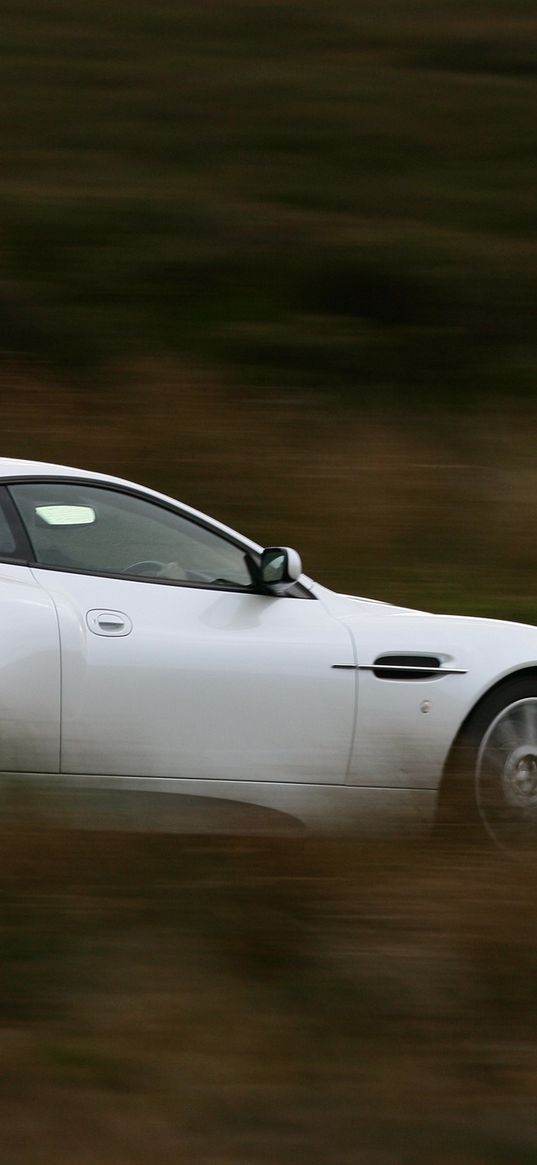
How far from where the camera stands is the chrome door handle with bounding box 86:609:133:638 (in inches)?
197

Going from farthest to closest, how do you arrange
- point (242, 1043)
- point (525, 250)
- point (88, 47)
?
1. point (88, 47)
2. point (525, 250)
3. point (242, 1043)

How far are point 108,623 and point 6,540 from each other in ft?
1.54

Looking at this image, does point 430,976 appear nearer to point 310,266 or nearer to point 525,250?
point 310,266

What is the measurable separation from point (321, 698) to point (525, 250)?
12267 millimetres

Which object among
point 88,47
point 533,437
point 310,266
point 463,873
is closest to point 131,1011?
point 463,873

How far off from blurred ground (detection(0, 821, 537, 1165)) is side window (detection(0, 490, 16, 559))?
4.74ft

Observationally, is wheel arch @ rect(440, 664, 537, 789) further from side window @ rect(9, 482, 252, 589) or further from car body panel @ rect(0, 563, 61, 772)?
car body panel @ rect(0, 563, 61, 772)

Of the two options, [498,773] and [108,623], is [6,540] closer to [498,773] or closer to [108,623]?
[108,623]

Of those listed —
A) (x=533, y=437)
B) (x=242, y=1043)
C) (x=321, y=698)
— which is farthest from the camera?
(x=533, y=437)

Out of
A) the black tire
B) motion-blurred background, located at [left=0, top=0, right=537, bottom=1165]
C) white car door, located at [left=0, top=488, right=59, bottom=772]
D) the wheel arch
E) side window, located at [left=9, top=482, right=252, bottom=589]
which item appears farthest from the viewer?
the wheel arch

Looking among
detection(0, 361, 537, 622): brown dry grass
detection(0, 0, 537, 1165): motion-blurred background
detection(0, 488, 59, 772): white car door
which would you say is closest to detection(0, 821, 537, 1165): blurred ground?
detection(0, 0, 537, 1165): motion-blurred background

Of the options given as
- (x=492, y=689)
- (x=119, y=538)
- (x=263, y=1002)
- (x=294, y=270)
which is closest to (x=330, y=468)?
(x=294, y=270)

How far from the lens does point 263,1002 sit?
10.8 ft

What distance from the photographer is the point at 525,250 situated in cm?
1652
